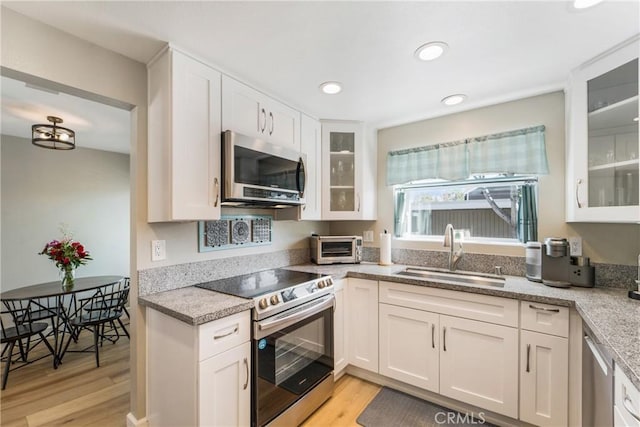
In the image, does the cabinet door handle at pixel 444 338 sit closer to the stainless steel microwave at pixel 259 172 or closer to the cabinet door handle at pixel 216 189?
the stainless steel microwave at pixel 259 172

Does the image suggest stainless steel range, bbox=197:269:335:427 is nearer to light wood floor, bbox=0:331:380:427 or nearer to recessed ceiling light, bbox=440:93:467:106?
light wood floor, bbox=0:331:380:427

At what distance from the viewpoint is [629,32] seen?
4.55 feet

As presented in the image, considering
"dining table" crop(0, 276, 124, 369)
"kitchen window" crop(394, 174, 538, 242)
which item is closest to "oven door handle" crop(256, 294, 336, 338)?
"kitchen window" crop(394, 174, 538, 242)

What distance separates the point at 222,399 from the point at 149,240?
3.30 feet

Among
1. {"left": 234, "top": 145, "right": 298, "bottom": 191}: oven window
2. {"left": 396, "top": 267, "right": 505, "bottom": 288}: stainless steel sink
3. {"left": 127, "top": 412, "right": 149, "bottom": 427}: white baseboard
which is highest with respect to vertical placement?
{"left": 234, "top": 145, "right": 298, "bottom": 191}: oven window

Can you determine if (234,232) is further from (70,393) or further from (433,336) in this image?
(70,393)

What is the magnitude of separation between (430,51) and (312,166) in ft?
4.29

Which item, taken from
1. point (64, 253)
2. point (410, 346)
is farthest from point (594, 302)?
Result: point (64, 253)

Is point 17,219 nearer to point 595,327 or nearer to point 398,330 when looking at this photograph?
point 398,330

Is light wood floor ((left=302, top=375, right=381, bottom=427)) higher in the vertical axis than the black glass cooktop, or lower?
lower

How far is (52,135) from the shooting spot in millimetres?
2609

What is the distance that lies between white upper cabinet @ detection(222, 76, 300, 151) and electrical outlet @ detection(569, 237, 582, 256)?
2.17m

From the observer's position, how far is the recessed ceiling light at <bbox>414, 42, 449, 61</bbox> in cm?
148

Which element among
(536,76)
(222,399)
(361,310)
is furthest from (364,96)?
(222,399)
